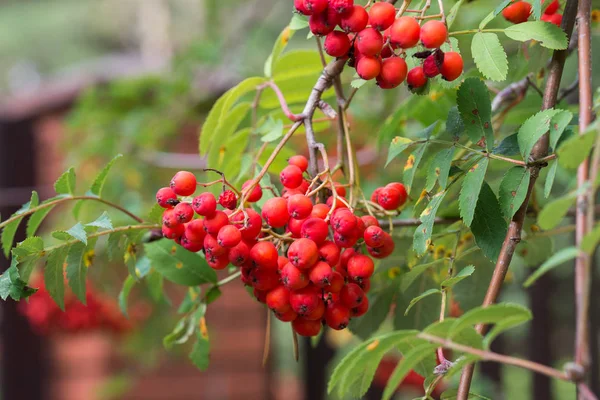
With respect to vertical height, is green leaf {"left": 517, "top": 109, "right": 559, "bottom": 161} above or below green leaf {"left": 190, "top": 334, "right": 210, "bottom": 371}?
above

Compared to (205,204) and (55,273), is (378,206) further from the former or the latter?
(55,273)

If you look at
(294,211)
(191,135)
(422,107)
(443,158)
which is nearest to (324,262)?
(294,211)

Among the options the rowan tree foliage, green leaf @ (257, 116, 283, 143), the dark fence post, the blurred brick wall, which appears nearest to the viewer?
the rowan tree foliage

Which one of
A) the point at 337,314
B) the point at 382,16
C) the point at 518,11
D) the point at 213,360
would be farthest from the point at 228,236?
the point at 213,360

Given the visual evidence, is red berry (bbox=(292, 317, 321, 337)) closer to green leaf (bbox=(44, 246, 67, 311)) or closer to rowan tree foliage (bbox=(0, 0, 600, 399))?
rowan tree foliage (bbox=(0, 0, 600, 399))

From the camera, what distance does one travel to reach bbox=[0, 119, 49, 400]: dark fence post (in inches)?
104

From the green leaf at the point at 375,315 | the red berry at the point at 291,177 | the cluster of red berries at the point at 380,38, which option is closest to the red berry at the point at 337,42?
the cluster of red berries at the point at 380,38

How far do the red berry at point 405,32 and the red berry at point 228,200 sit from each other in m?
0.19

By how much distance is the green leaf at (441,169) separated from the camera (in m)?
0.58

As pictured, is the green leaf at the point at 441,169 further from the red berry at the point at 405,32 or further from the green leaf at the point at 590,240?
the green leaf at the point at 590,240

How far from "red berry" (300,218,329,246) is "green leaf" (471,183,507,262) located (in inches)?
5.2

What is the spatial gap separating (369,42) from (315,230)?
16 cm

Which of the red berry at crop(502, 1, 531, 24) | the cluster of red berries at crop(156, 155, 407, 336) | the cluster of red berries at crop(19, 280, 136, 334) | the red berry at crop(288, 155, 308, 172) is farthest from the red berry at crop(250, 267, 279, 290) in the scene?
the cluster of red berries at crop(19, 280, 136, 334)

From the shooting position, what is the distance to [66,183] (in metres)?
0.70
